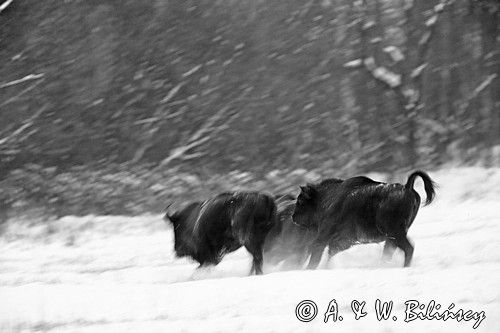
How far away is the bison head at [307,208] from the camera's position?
386 centimetres

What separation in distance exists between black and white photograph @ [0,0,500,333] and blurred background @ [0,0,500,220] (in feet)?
0.04

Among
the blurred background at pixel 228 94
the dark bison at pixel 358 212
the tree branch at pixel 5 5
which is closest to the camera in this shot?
the dark bison at pixel 358 212

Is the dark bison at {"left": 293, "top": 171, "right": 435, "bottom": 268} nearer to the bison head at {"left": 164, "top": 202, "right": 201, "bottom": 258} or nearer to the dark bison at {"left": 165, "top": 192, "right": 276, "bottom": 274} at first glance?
the dark bison at {"left": 165, "top": 192, "right": 276, "bottom": 274}

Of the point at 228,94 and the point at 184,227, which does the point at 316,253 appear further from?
the point at 228,94

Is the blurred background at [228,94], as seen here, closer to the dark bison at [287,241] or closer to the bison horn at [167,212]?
the bison horn at [167,212]

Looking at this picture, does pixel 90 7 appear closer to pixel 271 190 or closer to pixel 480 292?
pixel 271 190

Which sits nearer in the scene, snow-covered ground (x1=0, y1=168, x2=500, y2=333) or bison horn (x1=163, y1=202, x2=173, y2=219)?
snow-covered ground (x1=0, y1=168, x2=500, y2=333)

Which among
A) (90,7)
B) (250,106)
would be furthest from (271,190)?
(90,7)

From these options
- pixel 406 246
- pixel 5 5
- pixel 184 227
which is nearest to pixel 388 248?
pixel 406 246

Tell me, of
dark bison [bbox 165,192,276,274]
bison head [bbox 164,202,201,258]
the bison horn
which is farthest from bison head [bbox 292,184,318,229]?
the bison horn

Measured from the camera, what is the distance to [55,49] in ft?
15.9

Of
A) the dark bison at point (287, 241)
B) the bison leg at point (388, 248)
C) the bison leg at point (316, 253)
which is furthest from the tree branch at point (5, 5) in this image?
the bison leg at point (388, 248)

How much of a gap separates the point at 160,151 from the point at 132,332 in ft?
5.69

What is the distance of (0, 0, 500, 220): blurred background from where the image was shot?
4656mm
